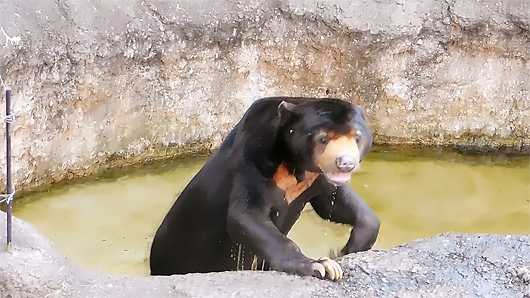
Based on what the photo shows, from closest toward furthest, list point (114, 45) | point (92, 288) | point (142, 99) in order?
point (92, 288) → point (114, 45) → point (142, 99)

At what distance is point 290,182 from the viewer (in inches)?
110

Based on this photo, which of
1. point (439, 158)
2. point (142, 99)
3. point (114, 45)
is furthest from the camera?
point (439, 158)

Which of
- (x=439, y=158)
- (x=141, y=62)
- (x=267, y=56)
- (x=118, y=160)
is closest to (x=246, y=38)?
(x=267, y=56)

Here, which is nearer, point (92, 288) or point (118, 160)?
point (92, 288)

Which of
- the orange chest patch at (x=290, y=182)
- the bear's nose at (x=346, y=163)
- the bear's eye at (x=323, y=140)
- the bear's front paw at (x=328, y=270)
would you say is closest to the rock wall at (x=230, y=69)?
the orange chest patch at (x=290, y=182)

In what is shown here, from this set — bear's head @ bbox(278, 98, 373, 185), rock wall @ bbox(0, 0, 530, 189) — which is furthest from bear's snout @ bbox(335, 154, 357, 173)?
rock wall @ bbox(0, 0, 530, 189)

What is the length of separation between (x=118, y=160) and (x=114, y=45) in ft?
2.90

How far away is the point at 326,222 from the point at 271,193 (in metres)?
2.03

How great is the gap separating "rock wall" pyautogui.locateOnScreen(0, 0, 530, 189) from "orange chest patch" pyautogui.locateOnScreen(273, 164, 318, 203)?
2.10 m

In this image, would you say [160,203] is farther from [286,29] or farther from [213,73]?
[286,29]

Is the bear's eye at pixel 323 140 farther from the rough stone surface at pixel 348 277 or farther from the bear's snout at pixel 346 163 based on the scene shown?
the rough stone surface at pixel 348 277

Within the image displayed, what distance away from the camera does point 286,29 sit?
17.2 ft

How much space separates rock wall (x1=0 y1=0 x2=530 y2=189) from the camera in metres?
4.45

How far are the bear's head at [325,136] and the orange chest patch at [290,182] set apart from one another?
6cm
